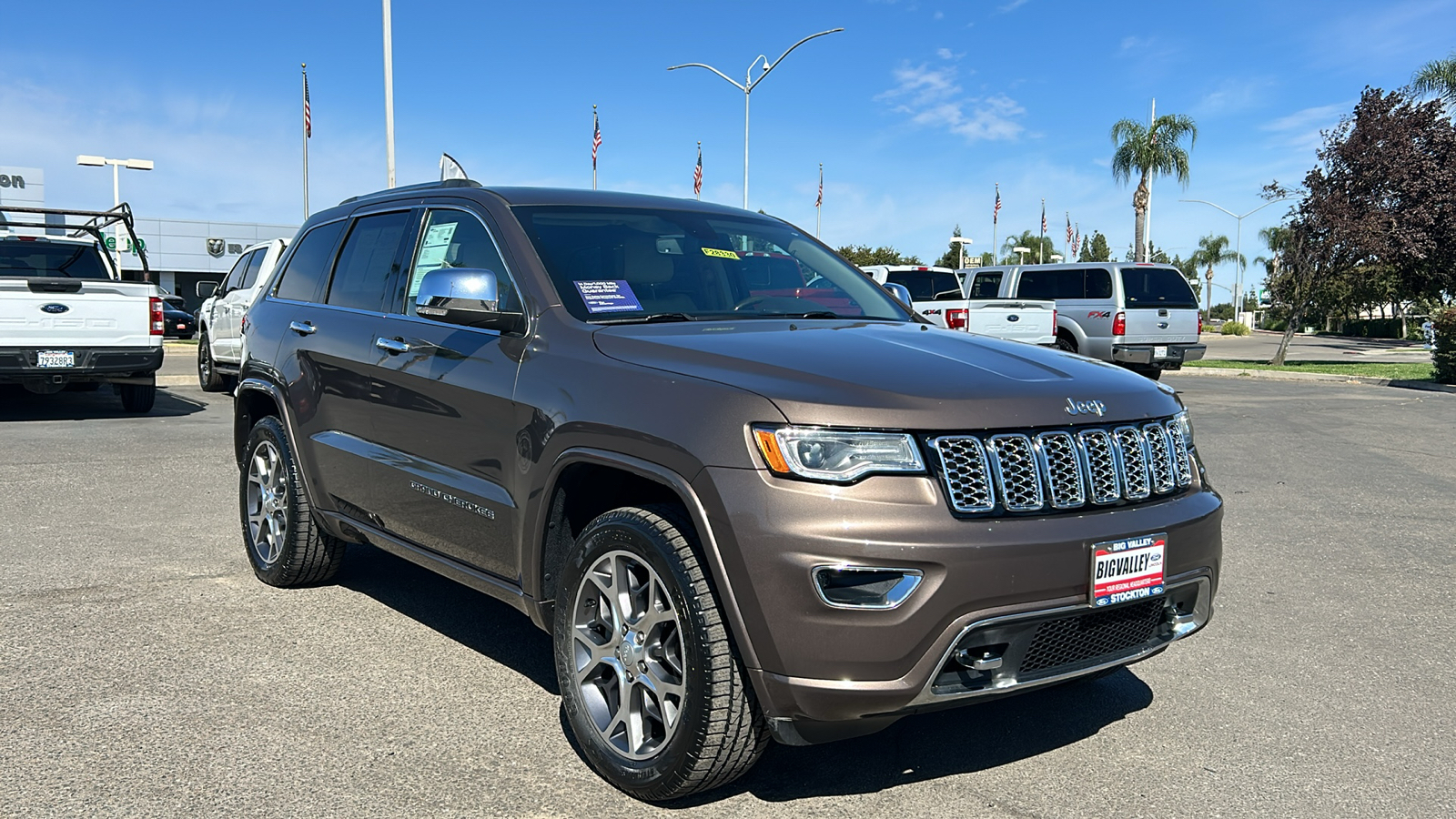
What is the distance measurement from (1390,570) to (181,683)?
5792 mm

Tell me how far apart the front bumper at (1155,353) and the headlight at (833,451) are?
56.3ft

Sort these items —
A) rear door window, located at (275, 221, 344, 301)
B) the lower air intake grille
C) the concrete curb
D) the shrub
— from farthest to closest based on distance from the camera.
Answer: the concrete curb → the shrub → rear door window, located at (275, 221, 344, 301) → the lower air intake grille

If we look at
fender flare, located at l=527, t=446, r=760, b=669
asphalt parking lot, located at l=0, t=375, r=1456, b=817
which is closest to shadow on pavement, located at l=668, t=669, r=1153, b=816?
asphalt parking lot, located at l=0, t=375, r=1456, b=817

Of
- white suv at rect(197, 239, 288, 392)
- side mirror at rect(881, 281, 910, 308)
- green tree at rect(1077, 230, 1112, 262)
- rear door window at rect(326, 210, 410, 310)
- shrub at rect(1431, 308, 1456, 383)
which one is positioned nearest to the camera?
rear door window at rect(326, 210, 410, 310)

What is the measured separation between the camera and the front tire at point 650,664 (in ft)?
10.0

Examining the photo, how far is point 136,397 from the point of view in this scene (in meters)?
12.7

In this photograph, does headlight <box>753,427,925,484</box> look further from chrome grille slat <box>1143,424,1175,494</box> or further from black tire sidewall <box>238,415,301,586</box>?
black tire sidewall <box>238,415,301,586</box>

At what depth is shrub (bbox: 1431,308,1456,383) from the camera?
65.3 ft

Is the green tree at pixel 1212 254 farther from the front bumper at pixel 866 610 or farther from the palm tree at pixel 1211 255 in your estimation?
the front bumper at pixel 866 610

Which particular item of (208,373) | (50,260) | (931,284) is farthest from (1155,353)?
(50,260)

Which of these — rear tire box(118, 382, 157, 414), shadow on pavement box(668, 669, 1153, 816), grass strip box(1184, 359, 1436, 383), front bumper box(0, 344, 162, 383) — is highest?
front bumper box(0, 344, 162, 383)

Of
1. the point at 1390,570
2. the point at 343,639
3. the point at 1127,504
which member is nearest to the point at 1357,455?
the point at 1390,570

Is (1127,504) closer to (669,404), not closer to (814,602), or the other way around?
(814,602)

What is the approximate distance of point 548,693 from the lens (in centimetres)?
418
